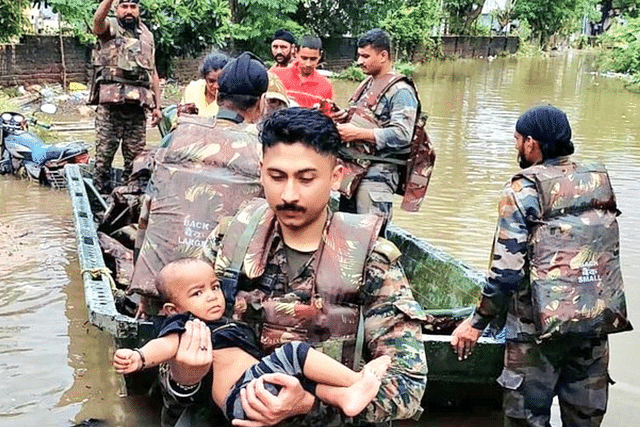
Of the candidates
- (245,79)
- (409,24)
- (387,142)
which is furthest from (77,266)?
(409,24)

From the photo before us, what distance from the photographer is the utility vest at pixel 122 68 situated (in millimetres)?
7418

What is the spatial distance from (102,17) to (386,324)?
5506mm

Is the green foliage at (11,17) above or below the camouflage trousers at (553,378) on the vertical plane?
above

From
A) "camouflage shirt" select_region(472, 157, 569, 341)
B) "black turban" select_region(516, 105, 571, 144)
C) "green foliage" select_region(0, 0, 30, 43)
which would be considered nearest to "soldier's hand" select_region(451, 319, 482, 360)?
"camouflage shirt" select_region(472, 157, 569, 341)

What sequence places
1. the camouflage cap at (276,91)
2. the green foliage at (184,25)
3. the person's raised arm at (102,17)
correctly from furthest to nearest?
the green foliage at (184,25) → the person's raised arm at (102,17) → the camouflage cap at (276,91)

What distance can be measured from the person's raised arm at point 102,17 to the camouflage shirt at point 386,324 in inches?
198

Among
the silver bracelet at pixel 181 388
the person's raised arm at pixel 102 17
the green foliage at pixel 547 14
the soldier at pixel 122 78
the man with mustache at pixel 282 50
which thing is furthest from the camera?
the green foliage at pixel 547 14

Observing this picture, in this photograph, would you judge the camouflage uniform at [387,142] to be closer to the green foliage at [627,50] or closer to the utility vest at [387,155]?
the utility vest at [387,155]

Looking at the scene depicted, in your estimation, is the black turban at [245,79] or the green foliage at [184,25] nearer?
the black turban at [245,79]

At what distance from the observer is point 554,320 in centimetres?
340

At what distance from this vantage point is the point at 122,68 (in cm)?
743

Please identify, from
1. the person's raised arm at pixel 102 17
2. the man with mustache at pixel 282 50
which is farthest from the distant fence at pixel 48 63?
the man with mustache at pixel 282 50

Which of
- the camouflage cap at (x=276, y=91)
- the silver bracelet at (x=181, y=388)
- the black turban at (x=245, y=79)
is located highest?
the black turban at (x=245, y=79)

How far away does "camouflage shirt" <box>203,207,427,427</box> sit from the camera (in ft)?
7.02
